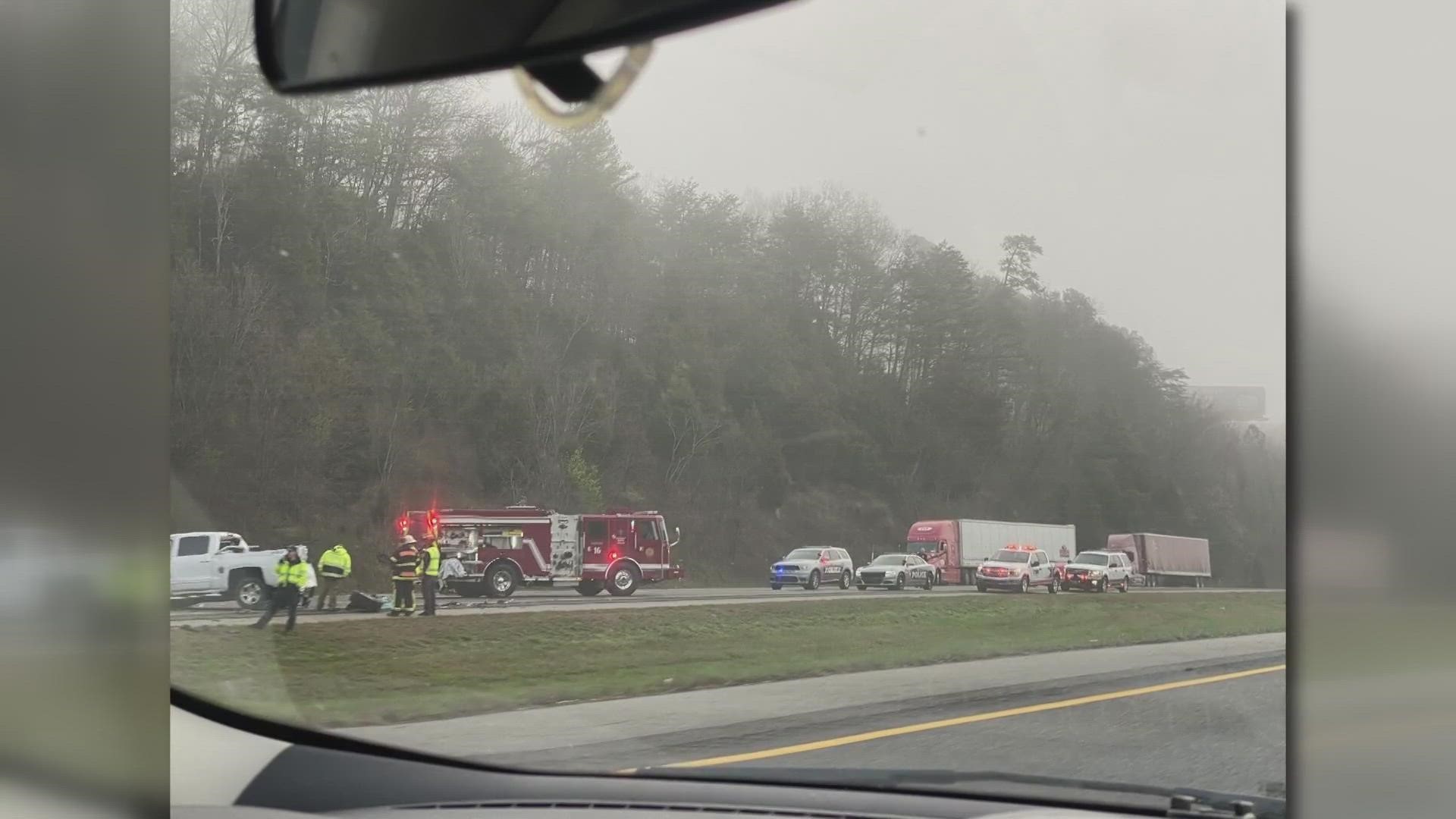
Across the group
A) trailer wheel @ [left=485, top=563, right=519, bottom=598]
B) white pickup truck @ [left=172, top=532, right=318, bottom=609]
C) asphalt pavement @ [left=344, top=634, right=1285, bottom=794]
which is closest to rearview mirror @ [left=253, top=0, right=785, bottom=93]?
asphalt pavement @ [left=344, top=634, right=1285, bottom=794]

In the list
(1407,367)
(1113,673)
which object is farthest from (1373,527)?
(1113,673)

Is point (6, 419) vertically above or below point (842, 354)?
below

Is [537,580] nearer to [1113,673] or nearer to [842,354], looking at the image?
[842,354]

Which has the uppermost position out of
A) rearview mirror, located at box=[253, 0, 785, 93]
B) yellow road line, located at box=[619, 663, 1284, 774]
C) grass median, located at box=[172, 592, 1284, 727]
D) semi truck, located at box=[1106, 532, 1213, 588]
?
rearview mirror, located at box=[253, 0, 785, 93]

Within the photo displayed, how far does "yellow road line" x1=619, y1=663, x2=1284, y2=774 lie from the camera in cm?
556

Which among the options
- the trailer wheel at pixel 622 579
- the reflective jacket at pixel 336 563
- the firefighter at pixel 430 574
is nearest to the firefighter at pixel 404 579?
the firefighter at pixel 430 574

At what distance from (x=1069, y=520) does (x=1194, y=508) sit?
439cm

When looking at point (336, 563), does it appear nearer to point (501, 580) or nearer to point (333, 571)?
point (333, 571)

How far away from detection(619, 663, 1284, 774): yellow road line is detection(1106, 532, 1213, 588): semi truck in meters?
2.82

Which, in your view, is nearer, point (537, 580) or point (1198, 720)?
point (1198, 720)

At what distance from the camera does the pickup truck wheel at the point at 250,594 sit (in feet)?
42.8

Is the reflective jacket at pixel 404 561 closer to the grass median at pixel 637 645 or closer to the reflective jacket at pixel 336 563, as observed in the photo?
the reflective jacket at pixel 336 563

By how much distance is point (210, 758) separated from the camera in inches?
137

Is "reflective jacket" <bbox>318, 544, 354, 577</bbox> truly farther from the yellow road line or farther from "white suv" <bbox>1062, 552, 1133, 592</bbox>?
the yellow road line
